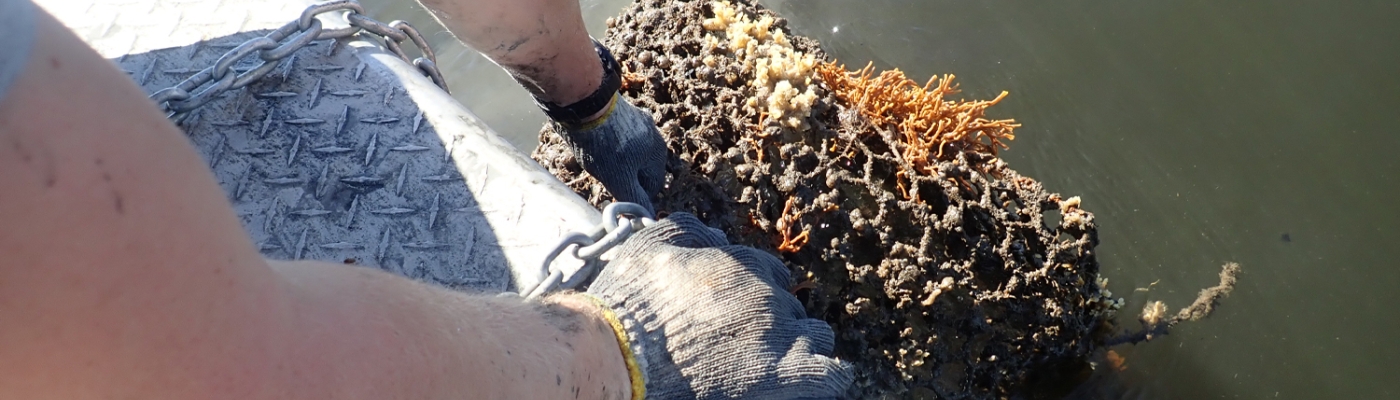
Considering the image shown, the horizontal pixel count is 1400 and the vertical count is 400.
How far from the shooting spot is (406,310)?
3.34 ft

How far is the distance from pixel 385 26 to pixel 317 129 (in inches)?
15.3

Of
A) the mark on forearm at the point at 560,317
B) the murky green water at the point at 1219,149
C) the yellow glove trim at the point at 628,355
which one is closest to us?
the mark on forearm at the point at 560,317

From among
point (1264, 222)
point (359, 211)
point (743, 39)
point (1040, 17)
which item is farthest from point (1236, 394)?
point (359, 211)

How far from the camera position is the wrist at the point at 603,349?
143 cm

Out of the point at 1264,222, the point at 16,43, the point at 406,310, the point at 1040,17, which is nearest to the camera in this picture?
the point at 16,43

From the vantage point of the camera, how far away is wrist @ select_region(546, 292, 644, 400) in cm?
143

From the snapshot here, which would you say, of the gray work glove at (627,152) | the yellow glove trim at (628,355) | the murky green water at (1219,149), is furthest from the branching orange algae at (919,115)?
the murky green water at (1219,149)

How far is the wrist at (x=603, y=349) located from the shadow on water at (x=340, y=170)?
0.38 m

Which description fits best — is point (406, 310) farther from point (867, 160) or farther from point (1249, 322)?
point (1249, 322)

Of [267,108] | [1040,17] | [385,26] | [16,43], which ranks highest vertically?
[1040,17]

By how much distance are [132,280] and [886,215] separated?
73.4 inches

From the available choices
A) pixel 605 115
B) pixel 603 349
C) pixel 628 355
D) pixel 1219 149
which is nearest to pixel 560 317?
pixel 603 349

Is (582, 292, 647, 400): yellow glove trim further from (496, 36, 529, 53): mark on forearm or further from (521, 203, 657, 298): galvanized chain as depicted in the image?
(496, 36, 529, 53): mark on forearm

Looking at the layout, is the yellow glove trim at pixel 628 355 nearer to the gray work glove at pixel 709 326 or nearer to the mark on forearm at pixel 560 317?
the gray work glove at pixel 709 326
